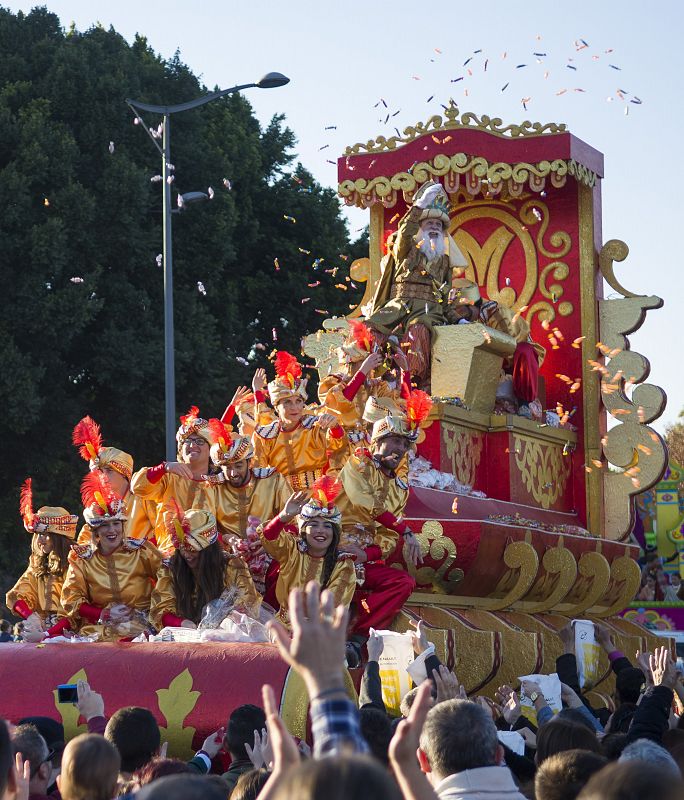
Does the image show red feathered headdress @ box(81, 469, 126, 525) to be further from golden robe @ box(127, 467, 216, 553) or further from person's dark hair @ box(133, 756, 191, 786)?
person's dark hair @ box(133, 756, 191, 786)

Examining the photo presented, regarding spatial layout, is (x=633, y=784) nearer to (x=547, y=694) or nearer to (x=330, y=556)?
(x=547, y=694)

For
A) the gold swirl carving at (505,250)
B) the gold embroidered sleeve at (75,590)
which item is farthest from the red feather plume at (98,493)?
the gold swirl carving at (505,250)

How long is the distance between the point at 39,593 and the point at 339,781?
9021 mm

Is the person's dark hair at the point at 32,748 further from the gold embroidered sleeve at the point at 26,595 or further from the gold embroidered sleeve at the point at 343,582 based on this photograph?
the gold embroidered sleeve at the point at 26,595

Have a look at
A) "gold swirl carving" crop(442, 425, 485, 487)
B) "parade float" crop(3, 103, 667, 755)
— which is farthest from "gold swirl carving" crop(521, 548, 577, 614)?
"gold swirl carving" crop(442, 425, 485, 487)

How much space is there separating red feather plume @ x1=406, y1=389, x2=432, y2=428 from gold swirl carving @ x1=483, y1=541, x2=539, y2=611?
1397 millimetres

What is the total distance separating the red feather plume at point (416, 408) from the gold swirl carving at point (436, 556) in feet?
2.62

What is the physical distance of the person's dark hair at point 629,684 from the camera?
25.8ft

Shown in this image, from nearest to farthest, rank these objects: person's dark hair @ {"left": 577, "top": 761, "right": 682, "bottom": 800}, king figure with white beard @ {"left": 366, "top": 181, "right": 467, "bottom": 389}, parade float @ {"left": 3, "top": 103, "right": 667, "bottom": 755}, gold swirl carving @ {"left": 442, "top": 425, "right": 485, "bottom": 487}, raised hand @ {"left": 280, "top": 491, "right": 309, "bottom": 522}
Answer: person's dark hair @ {"left": 577, "top": 761, "right": 682, "bottom": 800} → raised hand @ {"left": 280, "top": 491, "right": 309, "bottom": 522} → parade float @ {"left": 3, "top": 103, "right": 667, "bottom": 755} → gold swirl carving @ {"left": 442, "top": 425, "right": 485, "bottom": 487} → king figure with white beard @ {"left": 366, "top": 181, "right": 467, "bottom": 389}

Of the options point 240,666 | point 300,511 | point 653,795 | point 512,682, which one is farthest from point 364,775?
point 512,682

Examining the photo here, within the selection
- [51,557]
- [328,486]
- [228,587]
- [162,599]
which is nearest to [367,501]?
[328,486]

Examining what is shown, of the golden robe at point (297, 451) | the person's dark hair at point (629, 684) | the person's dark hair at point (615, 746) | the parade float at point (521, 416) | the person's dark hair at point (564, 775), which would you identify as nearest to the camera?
the person's dark hair at point (564, 775)

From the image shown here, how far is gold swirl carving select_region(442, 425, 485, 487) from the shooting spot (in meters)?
13.0

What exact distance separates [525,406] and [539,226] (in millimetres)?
2188
